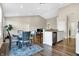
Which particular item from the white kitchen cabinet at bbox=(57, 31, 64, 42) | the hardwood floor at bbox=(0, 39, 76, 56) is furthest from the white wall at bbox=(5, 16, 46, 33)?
the hardwood floor at bbox=(0, 39, 76, 56)

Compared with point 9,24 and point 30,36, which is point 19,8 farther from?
point 30,36

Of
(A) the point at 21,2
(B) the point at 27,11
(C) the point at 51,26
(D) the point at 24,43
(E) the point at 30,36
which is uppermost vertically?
(A) the point at 21,2

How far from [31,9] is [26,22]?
27 cm

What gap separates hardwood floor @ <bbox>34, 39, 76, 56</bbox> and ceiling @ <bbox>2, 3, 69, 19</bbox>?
58cm

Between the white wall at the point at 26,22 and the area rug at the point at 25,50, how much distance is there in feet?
1.11

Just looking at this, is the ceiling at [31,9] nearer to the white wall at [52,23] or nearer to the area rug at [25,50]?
the white wall at [52,23]

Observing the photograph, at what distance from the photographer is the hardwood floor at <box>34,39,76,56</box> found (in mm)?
2150

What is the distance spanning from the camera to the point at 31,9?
2.19 m

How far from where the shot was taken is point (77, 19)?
84.1 inches

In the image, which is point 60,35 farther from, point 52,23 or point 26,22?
point 26,22

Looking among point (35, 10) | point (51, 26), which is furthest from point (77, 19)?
point (35, 10)

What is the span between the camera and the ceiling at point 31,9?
2.13 meters

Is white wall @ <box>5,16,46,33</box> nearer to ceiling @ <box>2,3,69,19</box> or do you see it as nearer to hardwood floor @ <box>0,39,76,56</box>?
ceiling @ <box>2,3,69,19</box>

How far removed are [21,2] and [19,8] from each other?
4.8 inches
